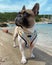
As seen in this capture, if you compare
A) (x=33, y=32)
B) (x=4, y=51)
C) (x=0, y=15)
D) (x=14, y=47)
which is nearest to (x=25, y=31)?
(x=33, y=32)

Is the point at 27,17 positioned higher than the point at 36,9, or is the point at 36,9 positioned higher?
the point at 36,9

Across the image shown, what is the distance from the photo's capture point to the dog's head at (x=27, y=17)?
14.9 ft

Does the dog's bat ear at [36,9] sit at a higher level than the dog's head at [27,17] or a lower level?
higher

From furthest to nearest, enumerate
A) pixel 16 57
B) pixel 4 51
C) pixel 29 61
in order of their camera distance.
Answer: pixel 4 51, pixel 16 57, pixel 29 61

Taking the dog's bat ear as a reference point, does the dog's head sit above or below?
below

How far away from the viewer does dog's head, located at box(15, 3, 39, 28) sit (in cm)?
455

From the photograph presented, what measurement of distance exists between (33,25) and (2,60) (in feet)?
4.34

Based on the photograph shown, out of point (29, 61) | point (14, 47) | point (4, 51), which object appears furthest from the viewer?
point (14, 47)

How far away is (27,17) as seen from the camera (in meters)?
4.57

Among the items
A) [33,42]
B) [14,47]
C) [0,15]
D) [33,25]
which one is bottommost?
[0,15]

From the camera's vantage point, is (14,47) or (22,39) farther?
(14,47)

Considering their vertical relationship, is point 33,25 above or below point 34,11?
below

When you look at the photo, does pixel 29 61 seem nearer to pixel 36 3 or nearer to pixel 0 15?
pixel 36 3

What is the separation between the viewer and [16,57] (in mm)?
5617
